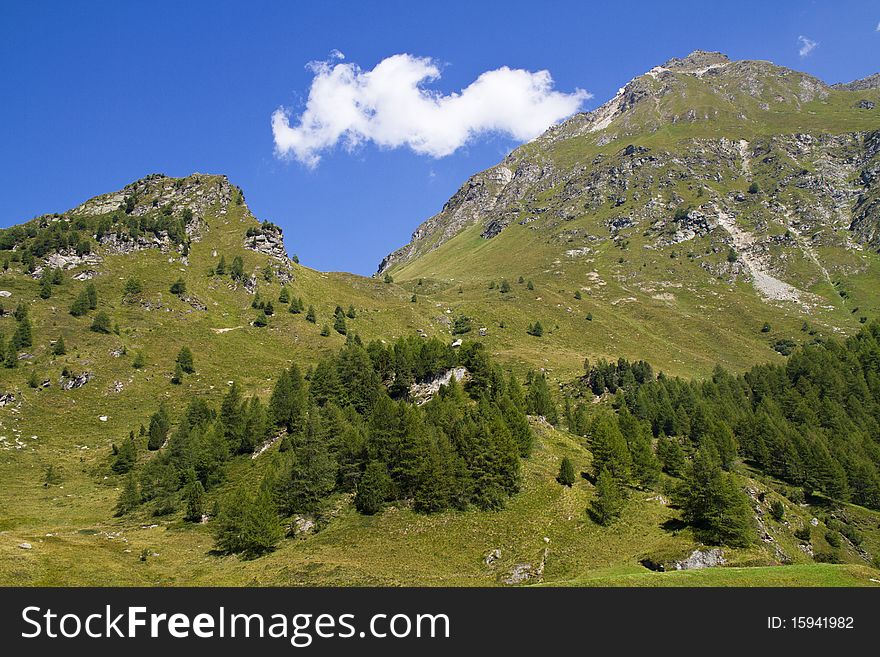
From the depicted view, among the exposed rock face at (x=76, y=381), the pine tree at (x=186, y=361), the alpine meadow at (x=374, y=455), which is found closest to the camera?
the alpine meadow at (x=374, y=455)

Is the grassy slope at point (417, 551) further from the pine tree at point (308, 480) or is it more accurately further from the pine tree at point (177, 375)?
the pine tree at point (177, 375)

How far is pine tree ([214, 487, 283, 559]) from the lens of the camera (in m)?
50.0

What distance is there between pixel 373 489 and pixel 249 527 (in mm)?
13594

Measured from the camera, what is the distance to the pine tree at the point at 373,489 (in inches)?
2196

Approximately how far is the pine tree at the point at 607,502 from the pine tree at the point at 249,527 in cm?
3682

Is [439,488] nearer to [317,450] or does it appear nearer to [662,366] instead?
[317,450]

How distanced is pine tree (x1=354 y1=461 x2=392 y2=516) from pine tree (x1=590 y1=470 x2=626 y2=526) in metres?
25.3

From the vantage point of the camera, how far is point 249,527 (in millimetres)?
50250

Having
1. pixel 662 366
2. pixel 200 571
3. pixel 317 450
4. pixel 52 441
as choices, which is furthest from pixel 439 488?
pixel 662 366

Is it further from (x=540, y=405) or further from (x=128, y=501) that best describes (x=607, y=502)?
(x=128, y=501)

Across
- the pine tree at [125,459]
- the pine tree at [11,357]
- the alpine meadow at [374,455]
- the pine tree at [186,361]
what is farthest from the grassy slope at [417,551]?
the pine tree at [11,357]

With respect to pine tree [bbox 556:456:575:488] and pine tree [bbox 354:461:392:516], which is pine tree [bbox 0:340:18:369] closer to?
pine tree [bbox 354:461:392:516]

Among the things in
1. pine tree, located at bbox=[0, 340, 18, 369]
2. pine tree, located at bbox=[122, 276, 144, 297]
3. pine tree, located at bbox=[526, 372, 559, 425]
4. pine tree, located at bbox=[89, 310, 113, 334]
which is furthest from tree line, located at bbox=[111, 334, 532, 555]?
pine tree, located at bbox=[122, 276, 144, 297]

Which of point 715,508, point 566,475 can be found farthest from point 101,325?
point 715,508
